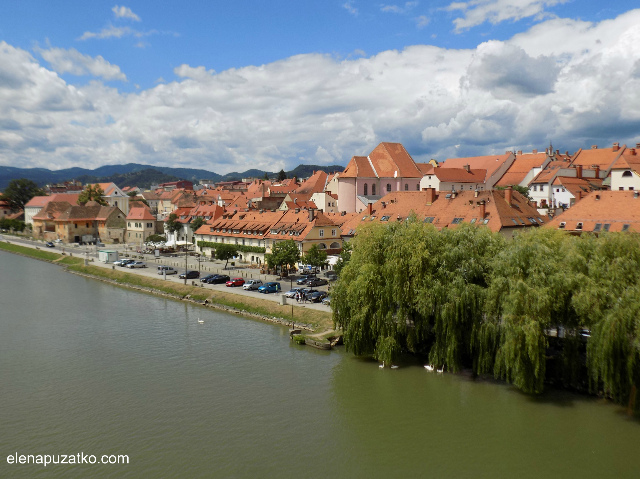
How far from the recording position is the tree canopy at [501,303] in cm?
1708

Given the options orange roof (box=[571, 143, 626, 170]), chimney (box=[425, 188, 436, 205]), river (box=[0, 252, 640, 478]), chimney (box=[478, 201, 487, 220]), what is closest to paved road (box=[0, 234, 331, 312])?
river (box=[0, 252, 640, 478])

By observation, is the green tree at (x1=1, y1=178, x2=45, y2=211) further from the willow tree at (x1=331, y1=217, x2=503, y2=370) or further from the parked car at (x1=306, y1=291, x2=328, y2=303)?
the willow tree at (x1=331, y1=217, x2=503, y2=370)

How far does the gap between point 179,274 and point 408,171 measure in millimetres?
31139

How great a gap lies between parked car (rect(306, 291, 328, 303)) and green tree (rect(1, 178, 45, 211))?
97178 mm

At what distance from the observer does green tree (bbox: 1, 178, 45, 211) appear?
10625cm

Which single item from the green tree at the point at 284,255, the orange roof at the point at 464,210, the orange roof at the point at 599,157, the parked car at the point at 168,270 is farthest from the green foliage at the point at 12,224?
the orange roof at the point at 599,157

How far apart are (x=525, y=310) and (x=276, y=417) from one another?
9.49 meters

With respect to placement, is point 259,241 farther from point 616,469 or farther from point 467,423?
point 616,469

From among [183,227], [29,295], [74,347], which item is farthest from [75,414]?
[183,227]

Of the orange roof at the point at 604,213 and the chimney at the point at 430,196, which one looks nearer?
the orange roof at the point at 604,213

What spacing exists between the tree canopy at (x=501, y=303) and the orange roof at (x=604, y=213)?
10.5m

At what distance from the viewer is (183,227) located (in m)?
66.3

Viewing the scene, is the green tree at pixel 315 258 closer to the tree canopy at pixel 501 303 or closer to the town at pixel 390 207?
the town at pixel 390 207

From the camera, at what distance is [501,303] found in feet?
62.7
